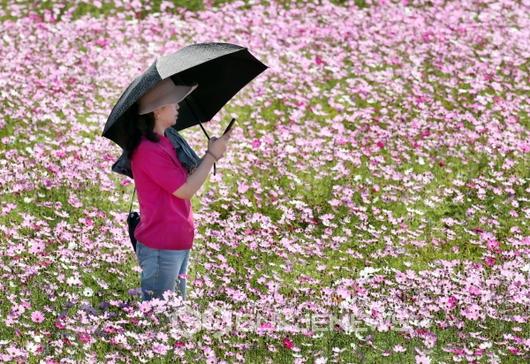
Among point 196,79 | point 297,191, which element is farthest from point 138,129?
point 297,191

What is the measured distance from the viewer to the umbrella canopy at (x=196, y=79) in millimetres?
5906

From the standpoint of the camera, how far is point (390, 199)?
9281mm

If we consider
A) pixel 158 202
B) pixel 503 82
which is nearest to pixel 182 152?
pixel 158 202

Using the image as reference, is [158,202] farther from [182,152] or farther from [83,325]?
[83,325]

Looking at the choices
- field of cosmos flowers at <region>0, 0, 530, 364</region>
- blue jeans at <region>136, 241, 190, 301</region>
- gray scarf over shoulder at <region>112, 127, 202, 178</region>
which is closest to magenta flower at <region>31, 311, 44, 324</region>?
field of cosmos flowers at <region>0, 0, 530, 364</region>

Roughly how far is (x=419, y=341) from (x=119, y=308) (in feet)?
7.25

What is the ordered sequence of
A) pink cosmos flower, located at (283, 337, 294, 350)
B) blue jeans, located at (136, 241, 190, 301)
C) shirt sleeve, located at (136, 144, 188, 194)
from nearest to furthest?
shirt sleeve, located at (136, 144, 188, 194), pink cosmos flower, located at (283, 337, 294, 350), blue jeans, located at (136, 241, 190, 301)

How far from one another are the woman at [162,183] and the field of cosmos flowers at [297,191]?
323mm

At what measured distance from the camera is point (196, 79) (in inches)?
265

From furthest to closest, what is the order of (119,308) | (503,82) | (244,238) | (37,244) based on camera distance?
(503,82)
(244,238)
(37,244)
(119,308)

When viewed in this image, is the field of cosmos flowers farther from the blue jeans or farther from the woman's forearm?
the woman's forearm

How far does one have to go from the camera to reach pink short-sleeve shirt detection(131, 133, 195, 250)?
19.8ft

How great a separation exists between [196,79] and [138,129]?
784 millimetres

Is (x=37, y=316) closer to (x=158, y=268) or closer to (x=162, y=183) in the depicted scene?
(x=158, y=268)
